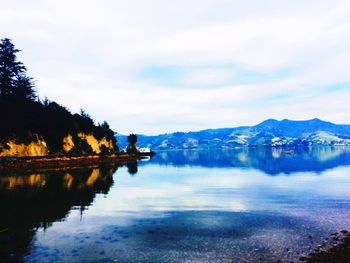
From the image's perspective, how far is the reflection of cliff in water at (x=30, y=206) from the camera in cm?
2531

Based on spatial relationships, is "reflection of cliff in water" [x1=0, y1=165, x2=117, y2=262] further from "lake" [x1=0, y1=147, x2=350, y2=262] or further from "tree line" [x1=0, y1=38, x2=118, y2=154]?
"tree line" [x1=0, y1=38, x2=118, y2=154]

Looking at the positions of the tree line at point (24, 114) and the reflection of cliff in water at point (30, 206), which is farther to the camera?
the tree line at point (24, 114)

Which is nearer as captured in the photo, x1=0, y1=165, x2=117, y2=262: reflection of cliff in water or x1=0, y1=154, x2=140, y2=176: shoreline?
x1=0, y1=165, x2=117, y2=262: reflection of cliff in water

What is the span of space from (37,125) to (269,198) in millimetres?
94634

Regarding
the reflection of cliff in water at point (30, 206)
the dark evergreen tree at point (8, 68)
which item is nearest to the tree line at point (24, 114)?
the dark evergreen tree at point (8, 68)

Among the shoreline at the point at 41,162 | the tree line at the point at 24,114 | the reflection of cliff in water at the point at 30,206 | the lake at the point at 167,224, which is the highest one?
the tree line at the point at 24,114

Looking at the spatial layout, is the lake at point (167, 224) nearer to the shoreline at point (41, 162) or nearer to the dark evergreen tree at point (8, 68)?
the shoreline at point (41, 162)

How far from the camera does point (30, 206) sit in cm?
3984

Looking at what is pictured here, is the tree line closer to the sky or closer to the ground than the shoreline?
closer to the sky

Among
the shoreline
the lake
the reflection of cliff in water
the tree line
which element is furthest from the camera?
the tree line

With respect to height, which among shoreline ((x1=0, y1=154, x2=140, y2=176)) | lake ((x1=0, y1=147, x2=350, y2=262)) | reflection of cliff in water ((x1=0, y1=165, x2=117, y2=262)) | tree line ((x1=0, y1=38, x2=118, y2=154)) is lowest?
lake ((x1=0, y1=147, x2=350, y2=262))

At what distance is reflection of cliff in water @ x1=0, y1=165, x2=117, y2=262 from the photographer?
25312 millimetres

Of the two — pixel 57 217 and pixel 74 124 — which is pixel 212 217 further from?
pixel 74 124

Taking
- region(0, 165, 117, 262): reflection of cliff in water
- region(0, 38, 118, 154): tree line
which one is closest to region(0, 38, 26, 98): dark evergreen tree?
region(0, 38, 118, 154): tree line
